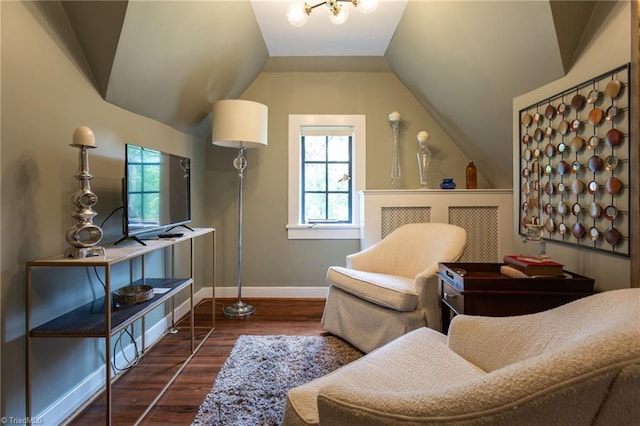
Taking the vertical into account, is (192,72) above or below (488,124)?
above

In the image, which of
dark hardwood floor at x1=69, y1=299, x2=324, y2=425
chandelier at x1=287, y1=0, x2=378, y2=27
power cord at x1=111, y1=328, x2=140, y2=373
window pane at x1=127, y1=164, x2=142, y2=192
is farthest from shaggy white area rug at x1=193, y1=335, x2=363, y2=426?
chandelier at x1=287, y1=0, x2=378, y2=27

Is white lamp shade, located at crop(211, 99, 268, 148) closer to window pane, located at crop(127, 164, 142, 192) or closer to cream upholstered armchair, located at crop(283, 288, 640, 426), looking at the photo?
window pane, located at crop(127, 164, 142, 192)

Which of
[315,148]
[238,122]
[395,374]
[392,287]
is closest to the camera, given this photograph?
[395,374]

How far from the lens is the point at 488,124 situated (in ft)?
8.41

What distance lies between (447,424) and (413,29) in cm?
259

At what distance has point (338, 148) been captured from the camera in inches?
136

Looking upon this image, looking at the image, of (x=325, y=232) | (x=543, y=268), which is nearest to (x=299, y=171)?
(x=325, y=232)

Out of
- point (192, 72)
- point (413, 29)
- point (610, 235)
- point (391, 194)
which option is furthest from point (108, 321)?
point (413, 29)

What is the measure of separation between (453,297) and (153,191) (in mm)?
1748

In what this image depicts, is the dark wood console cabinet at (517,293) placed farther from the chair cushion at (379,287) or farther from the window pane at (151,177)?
the window pane at (151,177)

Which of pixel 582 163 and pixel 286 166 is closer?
pixel 582 163

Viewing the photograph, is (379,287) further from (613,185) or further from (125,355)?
(125,355)

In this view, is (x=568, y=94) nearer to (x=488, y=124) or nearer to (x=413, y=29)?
(x=488, y=124)

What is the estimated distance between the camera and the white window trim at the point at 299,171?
3.31 metres
